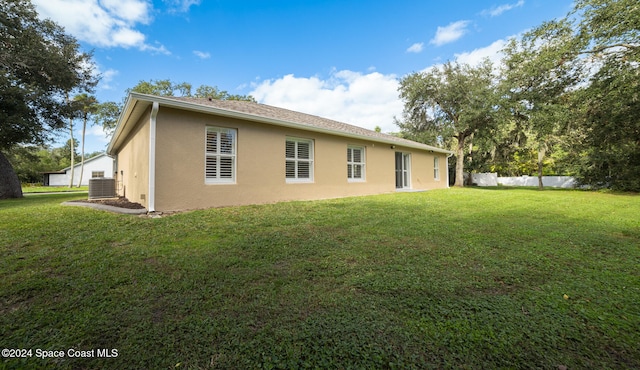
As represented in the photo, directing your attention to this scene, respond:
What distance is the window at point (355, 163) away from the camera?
33.3 feet

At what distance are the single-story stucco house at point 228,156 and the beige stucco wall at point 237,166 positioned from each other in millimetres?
20

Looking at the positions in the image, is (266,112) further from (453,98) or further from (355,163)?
(453,98)

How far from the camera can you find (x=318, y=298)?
2150mm

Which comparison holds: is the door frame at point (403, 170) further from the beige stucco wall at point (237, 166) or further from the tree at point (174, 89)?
the tree at point (174, 89)

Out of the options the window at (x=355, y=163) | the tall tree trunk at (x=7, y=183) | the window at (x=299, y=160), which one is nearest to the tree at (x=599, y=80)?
the window at (x=355, y=163)

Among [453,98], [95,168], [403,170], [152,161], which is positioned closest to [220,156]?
[152,161]

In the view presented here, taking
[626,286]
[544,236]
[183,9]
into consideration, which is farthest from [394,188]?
[183,9]

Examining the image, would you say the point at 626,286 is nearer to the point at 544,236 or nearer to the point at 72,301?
the point at 544,236

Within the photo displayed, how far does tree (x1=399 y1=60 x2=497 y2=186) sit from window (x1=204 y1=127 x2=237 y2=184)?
15.2m

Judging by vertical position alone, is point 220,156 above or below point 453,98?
below

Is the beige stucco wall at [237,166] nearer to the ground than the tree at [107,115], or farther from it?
nearer to the ground

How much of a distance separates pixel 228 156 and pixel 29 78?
1184 centimetres

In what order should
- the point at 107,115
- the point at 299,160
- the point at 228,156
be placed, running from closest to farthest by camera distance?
the point at 228,156 < the point at 299,160 < the point at 107,115

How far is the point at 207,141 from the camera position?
6457 mm
